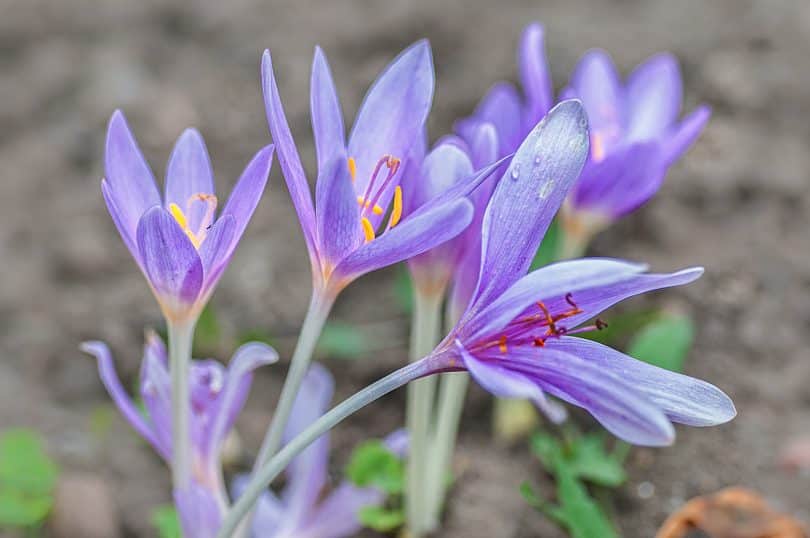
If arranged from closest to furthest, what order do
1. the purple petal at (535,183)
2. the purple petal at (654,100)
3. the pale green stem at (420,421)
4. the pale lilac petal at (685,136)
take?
1. the purple petal at (535,183)
2. the pale green stem at (420,421)
3. the pale lilac petal at (685,136)
4. the purple petal at (654,100)

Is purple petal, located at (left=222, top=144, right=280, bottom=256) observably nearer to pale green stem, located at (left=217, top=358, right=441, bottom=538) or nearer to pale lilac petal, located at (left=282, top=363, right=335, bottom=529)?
pale green stem, located at (left=217, top=358, right=441, bottom=538)

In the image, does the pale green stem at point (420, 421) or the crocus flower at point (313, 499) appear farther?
the crocus flower at point (313, 499)

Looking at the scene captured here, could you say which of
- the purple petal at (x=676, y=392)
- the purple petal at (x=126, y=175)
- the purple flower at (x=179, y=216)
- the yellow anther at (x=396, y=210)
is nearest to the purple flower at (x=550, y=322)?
the purple petal at (x=676, y=392)

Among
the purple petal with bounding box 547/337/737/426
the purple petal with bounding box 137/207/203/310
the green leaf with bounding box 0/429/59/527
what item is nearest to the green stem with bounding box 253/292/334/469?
the purple petal with bounding box 137/207/203/310

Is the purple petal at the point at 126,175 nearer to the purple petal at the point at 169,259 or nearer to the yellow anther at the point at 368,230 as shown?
the purple petal at the point at 169,259

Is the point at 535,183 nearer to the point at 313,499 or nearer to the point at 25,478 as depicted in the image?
the point at 313,499

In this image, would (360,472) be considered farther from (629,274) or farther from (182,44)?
(182,44)

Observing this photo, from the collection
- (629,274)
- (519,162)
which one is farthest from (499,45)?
(629,274)
